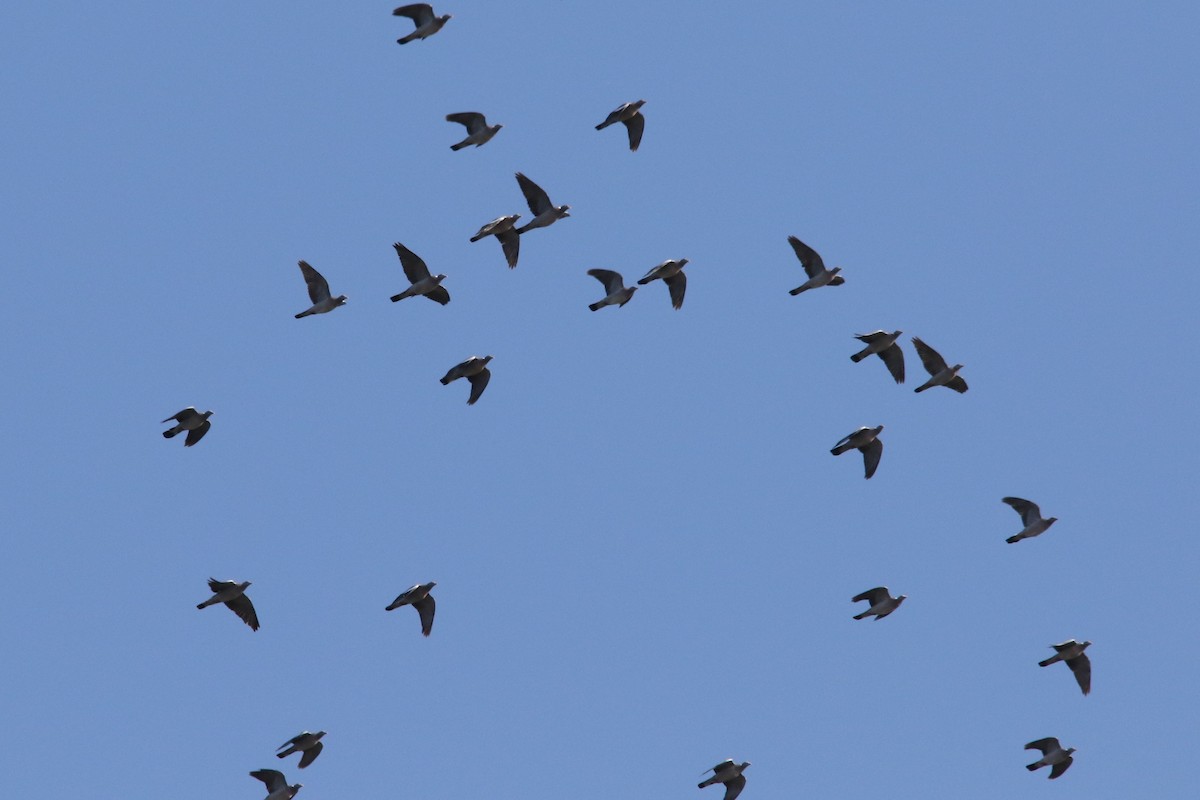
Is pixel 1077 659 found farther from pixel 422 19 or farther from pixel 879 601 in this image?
pixel 422 19

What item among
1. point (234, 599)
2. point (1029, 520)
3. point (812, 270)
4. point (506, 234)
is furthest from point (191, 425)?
point (1029, 520)

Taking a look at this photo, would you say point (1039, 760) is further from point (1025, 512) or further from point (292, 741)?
point (292, 741)

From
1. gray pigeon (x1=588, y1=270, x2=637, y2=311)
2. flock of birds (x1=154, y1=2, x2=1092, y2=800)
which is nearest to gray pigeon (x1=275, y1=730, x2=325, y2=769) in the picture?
flock of birds (x1=154, y1=2, x2=1092, y2=800)

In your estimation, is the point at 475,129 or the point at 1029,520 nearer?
the point at 475,129

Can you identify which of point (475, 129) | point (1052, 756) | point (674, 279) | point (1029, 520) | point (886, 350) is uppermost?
point (475, 129)

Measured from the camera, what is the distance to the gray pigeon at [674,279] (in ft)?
166

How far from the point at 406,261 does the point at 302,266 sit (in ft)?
7.46

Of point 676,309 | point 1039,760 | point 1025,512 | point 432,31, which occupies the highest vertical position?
point 432,31

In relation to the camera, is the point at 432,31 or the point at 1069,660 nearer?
the point at 432,31

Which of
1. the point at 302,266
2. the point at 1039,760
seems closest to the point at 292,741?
the point at 302,266

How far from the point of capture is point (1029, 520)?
169 ft

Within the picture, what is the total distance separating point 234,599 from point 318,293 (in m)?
6.85

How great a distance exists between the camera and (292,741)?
4909cm

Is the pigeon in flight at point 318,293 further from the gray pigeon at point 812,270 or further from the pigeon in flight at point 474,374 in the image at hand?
the gray pigeon at point 812,270
